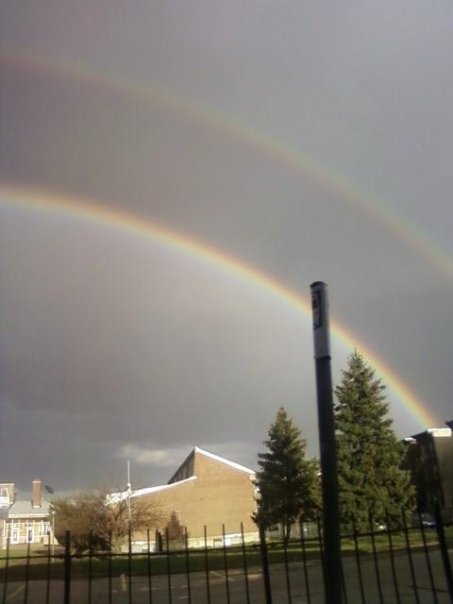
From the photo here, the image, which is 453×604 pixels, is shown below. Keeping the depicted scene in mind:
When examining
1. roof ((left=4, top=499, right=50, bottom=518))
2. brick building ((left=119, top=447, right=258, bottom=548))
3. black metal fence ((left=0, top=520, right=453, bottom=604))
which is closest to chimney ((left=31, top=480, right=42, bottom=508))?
roof ((left=4, top=499, right=50, bottom=518))

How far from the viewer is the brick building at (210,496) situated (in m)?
56.0

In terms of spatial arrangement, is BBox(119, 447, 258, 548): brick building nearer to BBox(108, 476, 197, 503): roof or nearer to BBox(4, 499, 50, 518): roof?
BBox(108, 476, 197, 503): roof

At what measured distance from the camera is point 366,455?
1394 inches

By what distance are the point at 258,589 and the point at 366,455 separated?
23844 millimetres

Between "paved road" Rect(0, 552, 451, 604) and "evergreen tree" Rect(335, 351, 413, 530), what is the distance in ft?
49.6

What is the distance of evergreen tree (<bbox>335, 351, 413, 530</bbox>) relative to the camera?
33.2m

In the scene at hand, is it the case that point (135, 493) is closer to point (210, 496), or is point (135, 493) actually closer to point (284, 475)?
point (210, 496)

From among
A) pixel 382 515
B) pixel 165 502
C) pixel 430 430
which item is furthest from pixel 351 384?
A: pixel 430 430

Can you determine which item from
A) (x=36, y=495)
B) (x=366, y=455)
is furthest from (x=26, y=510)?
(x=366, y=455)

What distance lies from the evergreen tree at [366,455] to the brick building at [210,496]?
2159 cm

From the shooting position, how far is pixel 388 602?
9602 millimetres

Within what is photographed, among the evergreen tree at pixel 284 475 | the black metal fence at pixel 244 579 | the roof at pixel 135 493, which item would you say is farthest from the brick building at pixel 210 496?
the black metal fence at pixel 244 579

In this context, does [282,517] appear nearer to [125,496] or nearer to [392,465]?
[392,465]

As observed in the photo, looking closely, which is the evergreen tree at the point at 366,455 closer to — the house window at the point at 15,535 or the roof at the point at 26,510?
the house window at the point at 15,535
